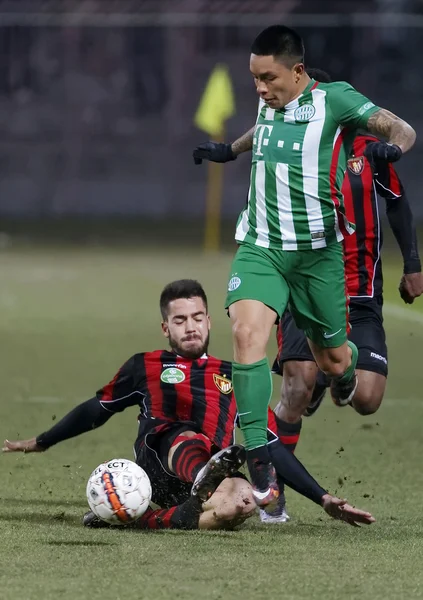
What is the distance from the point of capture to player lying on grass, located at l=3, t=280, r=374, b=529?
5.85 metres

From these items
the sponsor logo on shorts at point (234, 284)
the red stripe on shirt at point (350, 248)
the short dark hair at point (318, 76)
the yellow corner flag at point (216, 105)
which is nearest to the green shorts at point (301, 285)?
the sponsor logo on shorts at point (234, 284)

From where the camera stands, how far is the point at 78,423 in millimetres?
6375

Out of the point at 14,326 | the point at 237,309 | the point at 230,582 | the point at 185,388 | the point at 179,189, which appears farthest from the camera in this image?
the point at 179,189

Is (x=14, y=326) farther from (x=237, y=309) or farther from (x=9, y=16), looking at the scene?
(x=9, y=16)

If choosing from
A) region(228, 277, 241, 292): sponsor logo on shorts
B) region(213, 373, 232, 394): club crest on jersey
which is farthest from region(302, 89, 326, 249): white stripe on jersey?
region(213, 373, 232, 394): club crest on jersey

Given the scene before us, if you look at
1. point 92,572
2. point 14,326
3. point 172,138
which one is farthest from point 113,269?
point 92,572

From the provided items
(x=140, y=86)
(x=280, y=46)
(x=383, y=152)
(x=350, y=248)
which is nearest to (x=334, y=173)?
(x=383, y=152)

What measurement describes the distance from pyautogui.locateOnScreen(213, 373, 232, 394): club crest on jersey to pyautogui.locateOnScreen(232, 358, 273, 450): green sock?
670 mm

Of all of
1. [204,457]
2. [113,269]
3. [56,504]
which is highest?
[204,457]

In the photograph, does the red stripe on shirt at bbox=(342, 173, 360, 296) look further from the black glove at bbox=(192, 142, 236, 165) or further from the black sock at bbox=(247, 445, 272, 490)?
the black sock at bbox=(247, 445, 272, 490)

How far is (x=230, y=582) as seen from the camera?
4.63 metres

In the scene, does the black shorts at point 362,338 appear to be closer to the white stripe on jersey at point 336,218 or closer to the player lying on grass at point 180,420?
the player lying on grass at point 180,420

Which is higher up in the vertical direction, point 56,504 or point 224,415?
point 224,415

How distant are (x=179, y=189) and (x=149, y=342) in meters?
14.1
